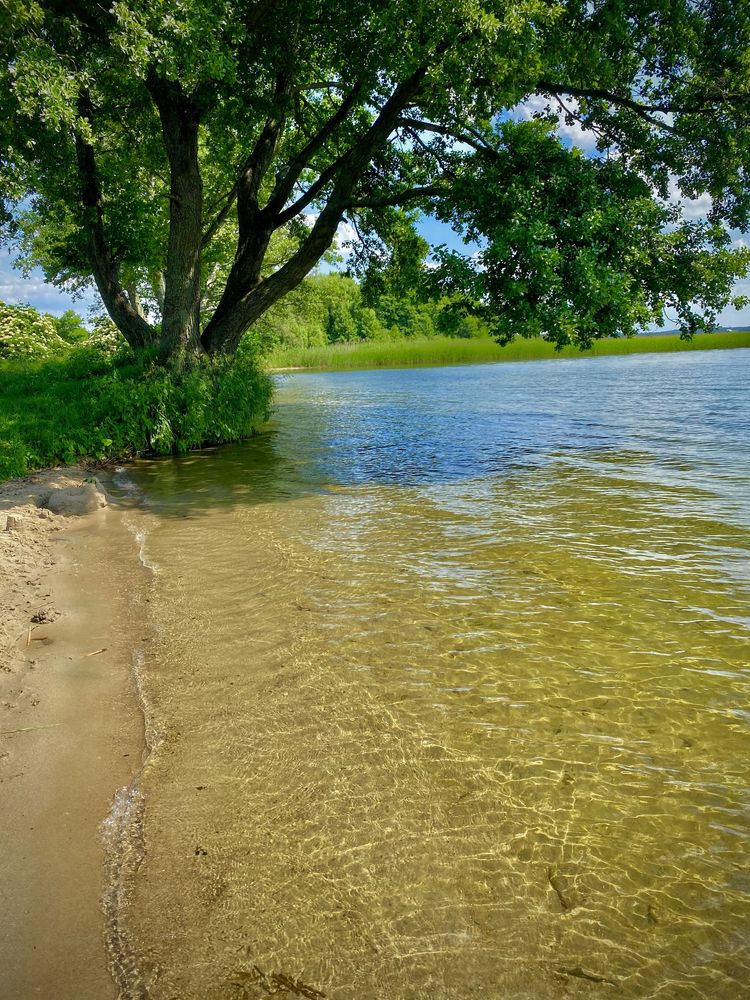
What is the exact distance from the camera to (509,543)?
23.1ft

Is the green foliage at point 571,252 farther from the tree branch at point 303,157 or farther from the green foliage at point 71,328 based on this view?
the green foliage at point 71,328

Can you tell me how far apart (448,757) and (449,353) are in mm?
57460

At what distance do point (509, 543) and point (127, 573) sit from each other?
421 centimetres

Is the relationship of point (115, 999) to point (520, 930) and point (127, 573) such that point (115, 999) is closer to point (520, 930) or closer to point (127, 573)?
point (520, 930)

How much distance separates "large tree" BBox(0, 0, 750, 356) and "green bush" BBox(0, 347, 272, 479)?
1.14 metres

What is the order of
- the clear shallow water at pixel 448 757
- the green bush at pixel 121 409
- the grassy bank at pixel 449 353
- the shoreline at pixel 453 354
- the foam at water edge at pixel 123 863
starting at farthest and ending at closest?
the grassy bank at pixel 449 353 < the shoreline at pixel 453 354 < the green bush at pixel 121 409 < the clear shallow water at pixel 448 757 < the foam at water edge at pixel 123 863

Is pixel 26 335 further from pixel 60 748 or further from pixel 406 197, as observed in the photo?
pixel 60 748

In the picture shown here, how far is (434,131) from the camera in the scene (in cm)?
1438

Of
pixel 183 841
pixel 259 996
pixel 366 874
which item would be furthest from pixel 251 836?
pixel 259 996

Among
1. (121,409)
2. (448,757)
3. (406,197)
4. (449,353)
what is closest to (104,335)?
(121,409)

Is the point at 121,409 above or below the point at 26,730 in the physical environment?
above

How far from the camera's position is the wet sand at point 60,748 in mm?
2260

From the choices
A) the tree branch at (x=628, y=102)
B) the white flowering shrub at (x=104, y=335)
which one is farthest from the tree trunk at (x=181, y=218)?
the white flowering shrub at (x=104, y=335)

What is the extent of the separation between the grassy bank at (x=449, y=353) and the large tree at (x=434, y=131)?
132ft
